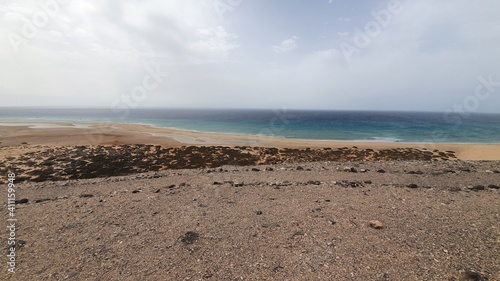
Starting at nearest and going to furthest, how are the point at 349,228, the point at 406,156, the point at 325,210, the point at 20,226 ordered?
1. the point at 349,228
2. the point at 20,226
3. the point at 325,210
4. the point at 406,156

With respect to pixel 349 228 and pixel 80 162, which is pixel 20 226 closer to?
pixel 349 228

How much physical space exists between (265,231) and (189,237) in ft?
7.46

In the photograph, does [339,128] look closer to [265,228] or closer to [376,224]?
[376,224]

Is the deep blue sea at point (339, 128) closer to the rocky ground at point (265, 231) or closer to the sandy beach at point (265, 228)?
the sandy beach at point (265, 228)

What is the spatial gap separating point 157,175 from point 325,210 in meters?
11.4

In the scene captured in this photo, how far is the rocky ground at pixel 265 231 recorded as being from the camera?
5.11 m

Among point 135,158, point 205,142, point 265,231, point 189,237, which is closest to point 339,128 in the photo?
point 205,142

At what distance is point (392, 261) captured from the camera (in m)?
5.26

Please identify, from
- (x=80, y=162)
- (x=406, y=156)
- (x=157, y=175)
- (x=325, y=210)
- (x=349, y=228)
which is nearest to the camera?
(x=349, y=228)

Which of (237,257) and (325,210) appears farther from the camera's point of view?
(325,210)

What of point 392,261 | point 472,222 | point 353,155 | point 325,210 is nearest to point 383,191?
point 472,222

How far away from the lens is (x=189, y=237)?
6516 mm

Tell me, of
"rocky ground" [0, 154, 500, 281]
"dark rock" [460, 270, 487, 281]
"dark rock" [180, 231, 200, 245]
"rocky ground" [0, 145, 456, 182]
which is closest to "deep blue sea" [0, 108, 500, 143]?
"rocky ground" [0, 145, 456, 182]

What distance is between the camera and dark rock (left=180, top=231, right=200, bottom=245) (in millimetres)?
6320
